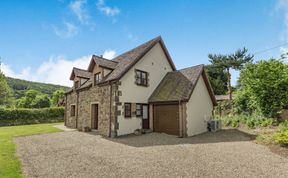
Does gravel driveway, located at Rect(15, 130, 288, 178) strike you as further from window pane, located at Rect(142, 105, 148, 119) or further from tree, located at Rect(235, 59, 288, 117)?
tree, located at Rect(235, 59, 288, 117)

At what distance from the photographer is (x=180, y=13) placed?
11.8 m

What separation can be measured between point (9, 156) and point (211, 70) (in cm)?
4065

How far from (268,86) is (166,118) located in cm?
1085

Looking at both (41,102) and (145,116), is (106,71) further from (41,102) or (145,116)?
(41,102)

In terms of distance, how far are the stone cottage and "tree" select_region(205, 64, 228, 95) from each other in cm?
2626

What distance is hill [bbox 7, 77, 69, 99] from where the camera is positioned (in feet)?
289

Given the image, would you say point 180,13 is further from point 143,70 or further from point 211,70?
point 211,70

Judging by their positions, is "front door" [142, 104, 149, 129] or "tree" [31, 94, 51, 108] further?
"tree" [31, 94, 51, 108]

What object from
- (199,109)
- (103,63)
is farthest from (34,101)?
(199,109)

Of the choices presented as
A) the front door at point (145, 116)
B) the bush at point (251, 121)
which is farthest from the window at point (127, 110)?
the bush at point (251, 121)

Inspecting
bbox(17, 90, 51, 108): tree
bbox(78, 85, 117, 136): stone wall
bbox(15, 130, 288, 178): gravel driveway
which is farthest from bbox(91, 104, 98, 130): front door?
bbox(17, 90, 51, 108): tree

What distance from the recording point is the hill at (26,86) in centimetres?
8824

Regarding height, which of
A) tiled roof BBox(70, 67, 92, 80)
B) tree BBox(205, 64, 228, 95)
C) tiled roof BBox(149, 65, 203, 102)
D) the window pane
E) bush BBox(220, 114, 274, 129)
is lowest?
bush BBox(220, 114, 274, 129)

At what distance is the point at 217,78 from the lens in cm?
4216
